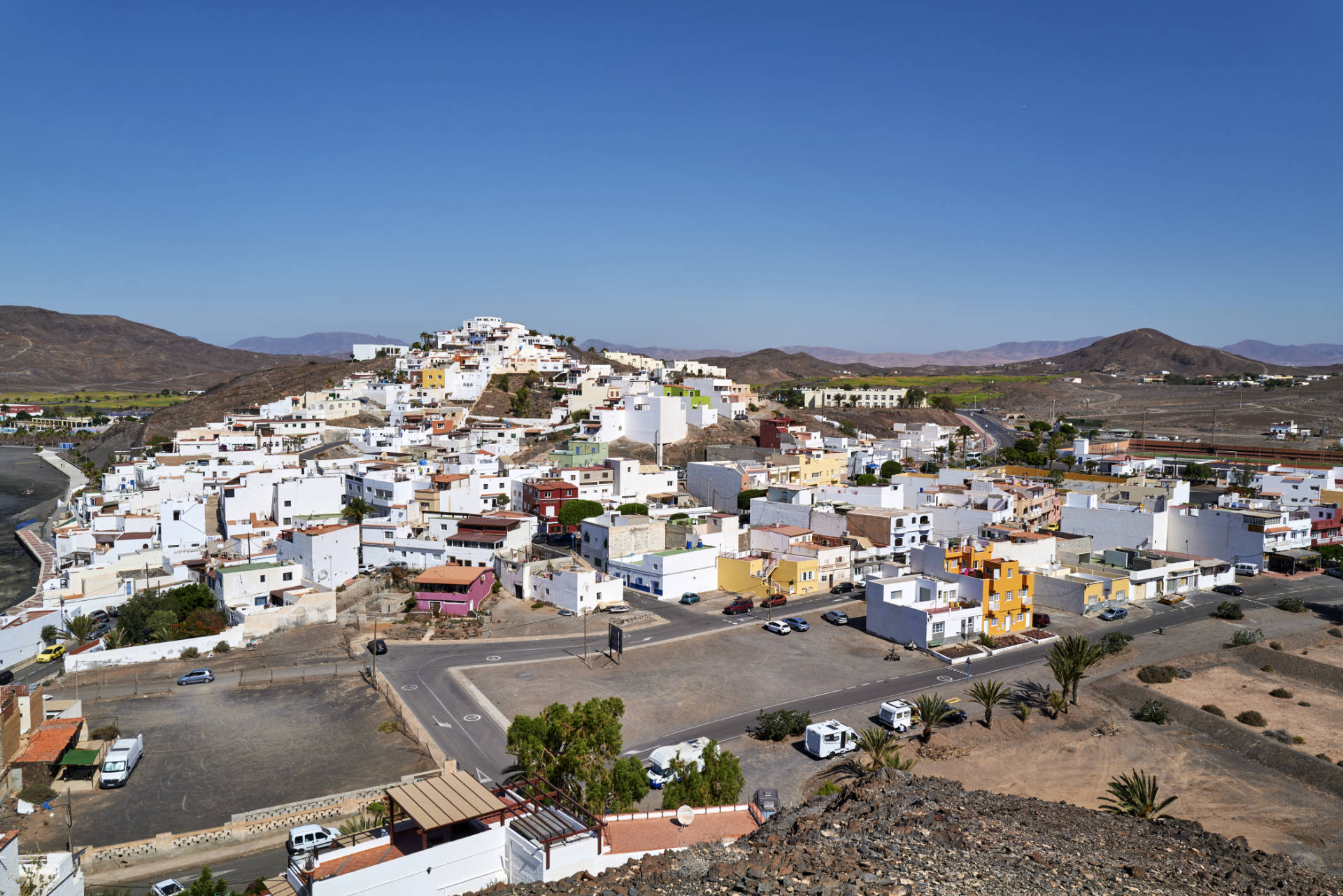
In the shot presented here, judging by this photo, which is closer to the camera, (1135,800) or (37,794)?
(1135,800)

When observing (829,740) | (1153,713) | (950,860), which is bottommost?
(1153,713)

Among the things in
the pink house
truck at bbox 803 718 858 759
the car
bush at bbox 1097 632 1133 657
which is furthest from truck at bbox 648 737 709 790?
bush at bbox 1097 632 1133 657

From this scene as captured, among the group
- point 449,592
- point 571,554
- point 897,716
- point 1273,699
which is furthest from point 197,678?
point 1273,699

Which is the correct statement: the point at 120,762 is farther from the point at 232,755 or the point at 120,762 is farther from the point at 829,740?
the point at 829,740

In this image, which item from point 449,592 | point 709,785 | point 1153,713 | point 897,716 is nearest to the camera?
point 709,785

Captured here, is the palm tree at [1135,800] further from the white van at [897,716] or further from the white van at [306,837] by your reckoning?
the white van at [306,837]

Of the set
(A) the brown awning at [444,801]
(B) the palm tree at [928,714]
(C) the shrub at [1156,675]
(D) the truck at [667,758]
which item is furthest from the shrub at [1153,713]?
(A) the brown awning at [444,801]
